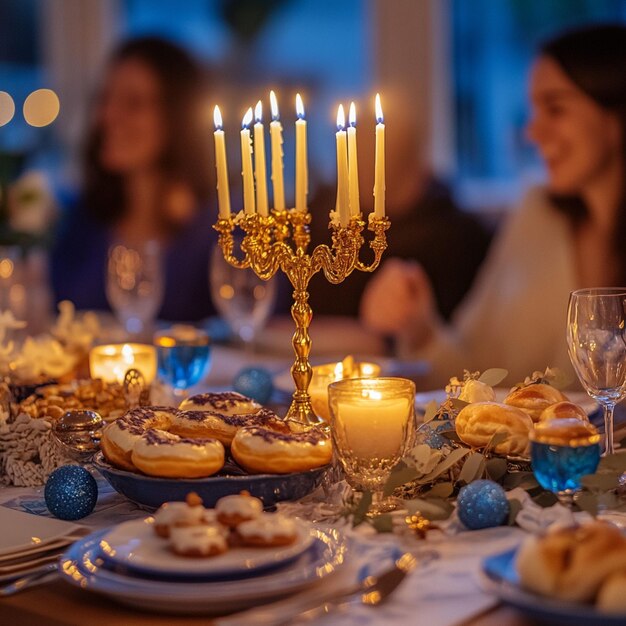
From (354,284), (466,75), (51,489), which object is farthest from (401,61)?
(51,489)

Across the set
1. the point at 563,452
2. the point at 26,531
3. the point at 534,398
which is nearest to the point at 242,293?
the point at 534,398

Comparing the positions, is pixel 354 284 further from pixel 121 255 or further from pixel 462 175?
pixel 121 255

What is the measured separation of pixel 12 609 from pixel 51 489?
233 millimetres

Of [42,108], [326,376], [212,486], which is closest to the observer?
[212,486]

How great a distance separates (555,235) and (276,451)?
8.07 feet

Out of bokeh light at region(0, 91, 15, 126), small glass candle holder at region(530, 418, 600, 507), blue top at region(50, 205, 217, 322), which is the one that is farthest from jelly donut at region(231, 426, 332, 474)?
bokeh light at region(0, 91, 15, 126)

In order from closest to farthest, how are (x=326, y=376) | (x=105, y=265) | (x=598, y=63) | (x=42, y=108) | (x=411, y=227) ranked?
(x=326, y=376) < (x=598, y=63) < (x=411, y=227) < (x=105, y=265) < (x=42, y=108)

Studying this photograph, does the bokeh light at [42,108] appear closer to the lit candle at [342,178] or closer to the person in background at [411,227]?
the person in background at [411,227]

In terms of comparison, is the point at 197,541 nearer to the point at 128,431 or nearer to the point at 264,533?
the point at 264,533

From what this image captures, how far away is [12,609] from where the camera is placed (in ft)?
3.21

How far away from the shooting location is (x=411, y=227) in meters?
4.11

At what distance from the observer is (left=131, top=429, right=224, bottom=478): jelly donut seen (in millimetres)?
1142

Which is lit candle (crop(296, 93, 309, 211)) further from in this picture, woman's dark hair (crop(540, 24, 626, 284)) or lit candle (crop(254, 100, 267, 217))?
woman's dark hair (crop(540, 24, 626, 284))

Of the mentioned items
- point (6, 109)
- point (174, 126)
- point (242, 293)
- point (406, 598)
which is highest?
point (6, 109)
